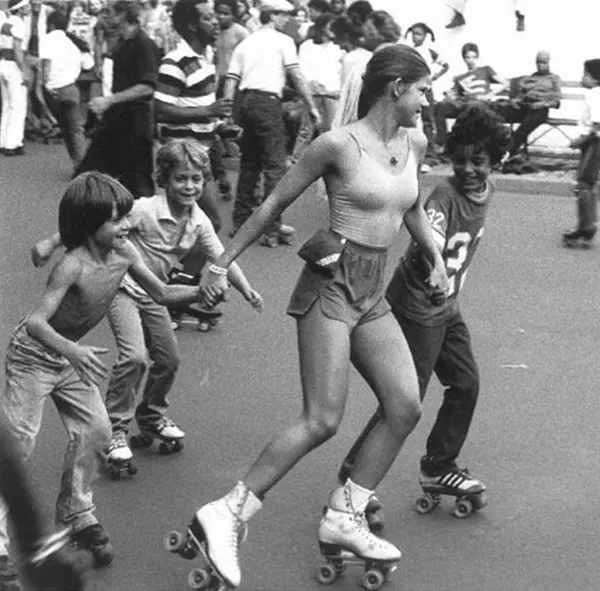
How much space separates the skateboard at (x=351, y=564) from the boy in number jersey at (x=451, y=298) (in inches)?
19.7

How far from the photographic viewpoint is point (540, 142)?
57.0ft

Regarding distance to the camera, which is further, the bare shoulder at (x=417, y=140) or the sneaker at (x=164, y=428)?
the sneaker at (x=164, y=428)

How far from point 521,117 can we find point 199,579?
12.0m

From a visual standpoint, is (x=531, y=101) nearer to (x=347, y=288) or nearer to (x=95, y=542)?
(x=347, y=288)

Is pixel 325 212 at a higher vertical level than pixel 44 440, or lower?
lower

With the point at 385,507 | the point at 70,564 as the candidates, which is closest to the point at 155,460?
the point at 385,507

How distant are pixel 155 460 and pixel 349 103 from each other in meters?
1.83

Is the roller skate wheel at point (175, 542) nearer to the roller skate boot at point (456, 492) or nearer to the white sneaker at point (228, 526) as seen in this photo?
the white sneaker at point (228, 526)

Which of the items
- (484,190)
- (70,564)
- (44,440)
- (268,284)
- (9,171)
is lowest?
(9,171)

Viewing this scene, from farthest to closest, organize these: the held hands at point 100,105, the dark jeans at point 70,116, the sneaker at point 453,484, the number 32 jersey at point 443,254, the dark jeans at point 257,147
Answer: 1. the dark jeans at point 70,116
2. the dark jeans at point 257,147
3. the held hands at point 100,105
4. the sneaker at point 453,484
5. the number 32 jersey at point 443,254

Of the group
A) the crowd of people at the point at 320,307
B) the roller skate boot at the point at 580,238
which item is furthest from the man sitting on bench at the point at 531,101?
the crowd of people at the point at 320,307

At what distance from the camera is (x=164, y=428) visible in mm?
7367

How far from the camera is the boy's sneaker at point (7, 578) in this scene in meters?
5.64

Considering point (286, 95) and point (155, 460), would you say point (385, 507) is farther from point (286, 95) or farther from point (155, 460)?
point (286, 95)
